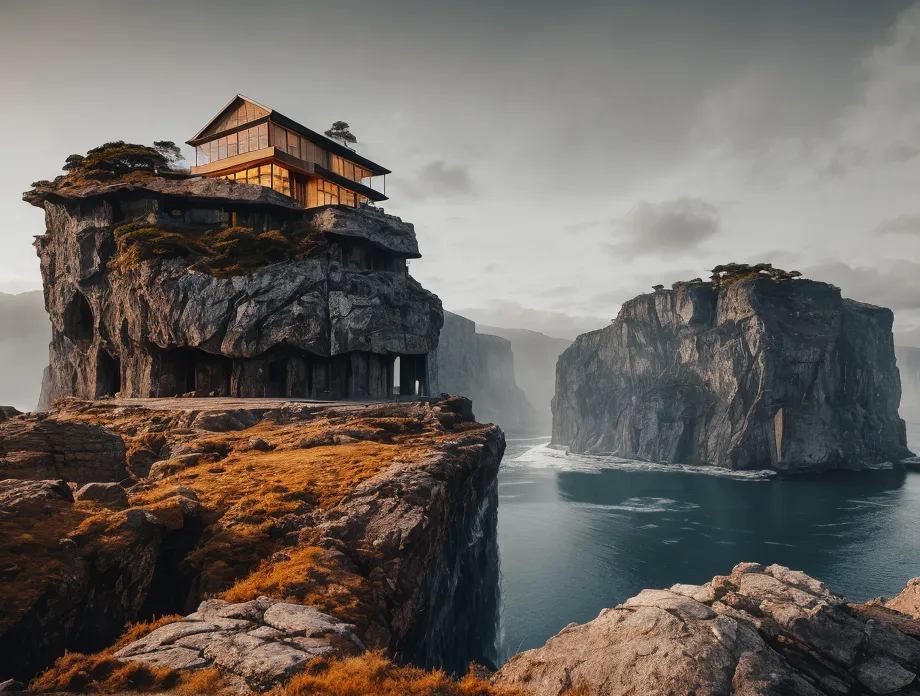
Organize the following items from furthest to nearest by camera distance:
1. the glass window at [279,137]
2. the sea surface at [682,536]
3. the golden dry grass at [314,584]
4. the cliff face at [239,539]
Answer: the glass window at [279,137] → the sea surface at [682,536] → the golden dry grass at [314,584] → the cliff face at [239,539]

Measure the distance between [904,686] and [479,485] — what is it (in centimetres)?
2475

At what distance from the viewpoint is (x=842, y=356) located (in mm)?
128250

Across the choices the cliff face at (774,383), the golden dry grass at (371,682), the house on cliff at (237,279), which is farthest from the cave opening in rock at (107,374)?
the cliff face at (774,383)

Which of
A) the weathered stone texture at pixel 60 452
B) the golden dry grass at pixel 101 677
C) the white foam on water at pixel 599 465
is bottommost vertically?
the white foam on water at pixel 599 465

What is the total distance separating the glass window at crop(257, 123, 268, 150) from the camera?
2439 inches

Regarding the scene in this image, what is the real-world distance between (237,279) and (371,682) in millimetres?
48880

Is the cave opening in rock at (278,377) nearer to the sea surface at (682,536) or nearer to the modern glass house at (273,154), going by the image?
the modern glass house at (273,154)

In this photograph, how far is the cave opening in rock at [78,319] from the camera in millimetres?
63562

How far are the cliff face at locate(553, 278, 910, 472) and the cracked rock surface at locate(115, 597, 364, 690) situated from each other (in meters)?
135

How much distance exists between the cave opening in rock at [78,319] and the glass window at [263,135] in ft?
99.3

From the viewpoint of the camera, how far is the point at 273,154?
200ft

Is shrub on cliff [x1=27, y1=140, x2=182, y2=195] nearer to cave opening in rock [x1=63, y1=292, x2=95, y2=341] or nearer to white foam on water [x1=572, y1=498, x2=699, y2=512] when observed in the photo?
cave opening in rock [x1=63, y1=292, x2=95, y2=341]

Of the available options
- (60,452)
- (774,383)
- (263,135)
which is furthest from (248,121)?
(774,383)

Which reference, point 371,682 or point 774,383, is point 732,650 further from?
point 774,383
